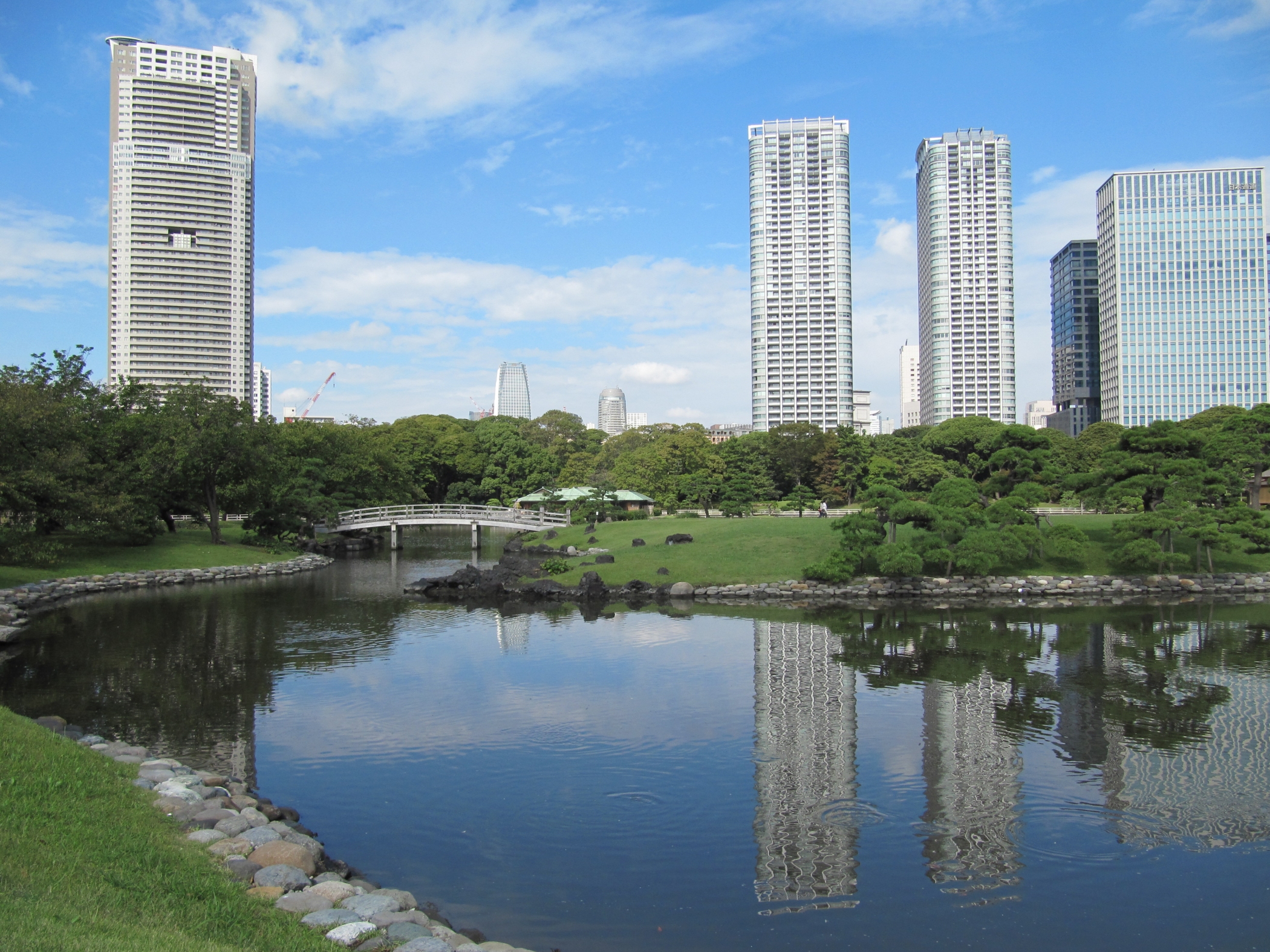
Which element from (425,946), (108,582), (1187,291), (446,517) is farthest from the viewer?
(1187,291)

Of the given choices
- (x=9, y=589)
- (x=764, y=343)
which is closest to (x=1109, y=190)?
(x=764, y=343)

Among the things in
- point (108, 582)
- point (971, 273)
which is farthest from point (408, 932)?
point (971, 273)

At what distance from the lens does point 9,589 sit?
2822 cm

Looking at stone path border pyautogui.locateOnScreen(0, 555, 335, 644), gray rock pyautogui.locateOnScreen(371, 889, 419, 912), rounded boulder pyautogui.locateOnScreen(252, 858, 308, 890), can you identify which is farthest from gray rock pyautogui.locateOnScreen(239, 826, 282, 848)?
stone path border pyautogui.locateOnScreen(0, 555, 335, 644)

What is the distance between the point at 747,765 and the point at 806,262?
118 m

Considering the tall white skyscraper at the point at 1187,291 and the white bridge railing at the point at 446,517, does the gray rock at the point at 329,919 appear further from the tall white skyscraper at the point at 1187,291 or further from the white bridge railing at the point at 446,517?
the tall white skyscraper at the point at 1187,291

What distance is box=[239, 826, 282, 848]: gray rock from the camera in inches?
344

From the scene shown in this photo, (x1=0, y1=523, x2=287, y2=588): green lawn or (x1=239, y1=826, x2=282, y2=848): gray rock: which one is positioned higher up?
(x1=0, y1=523, x2=287, y2=588): green lawn

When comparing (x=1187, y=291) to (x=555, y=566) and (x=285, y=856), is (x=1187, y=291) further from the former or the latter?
(x=285, y=856)

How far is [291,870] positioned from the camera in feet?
26.4

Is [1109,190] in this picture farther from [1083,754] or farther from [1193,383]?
[1083,754]

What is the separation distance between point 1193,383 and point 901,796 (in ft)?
394

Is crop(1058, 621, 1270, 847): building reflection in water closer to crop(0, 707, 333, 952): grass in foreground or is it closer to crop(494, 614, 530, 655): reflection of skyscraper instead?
crop(0, 707, 333, 952): grass in foreground

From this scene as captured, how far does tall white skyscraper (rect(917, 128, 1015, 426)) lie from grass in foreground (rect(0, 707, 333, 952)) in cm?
13230
